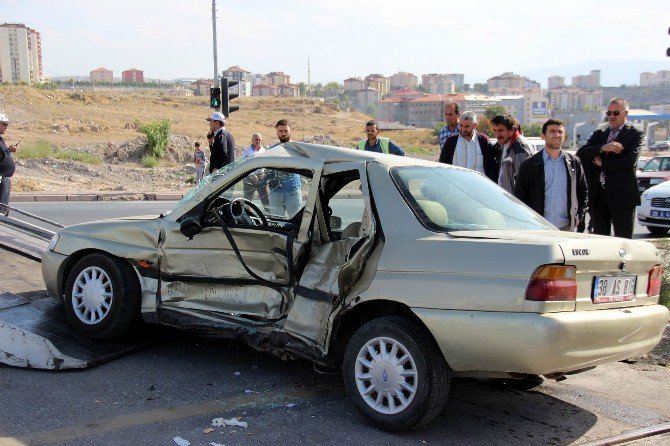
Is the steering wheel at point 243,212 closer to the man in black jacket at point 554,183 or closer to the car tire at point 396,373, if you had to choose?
the car tire at point 396,373

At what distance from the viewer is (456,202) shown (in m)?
4.97

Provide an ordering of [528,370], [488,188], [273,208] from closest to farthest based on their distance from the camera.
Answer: [528,370] < [488,188] < [273,208]

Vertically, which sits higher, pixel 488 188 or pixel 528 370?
pixel 488 188

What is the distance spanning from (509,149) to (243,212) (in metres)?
3.29

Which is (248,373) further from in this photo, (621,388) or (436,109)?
(436,109)

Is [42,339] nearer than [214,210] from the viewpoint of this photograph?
Yes

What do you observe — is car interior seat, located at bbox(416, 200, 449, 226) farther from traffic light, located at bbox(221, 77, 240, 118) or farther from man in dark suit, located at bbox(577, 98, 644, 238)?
traffic light, located at bbox(221, 77, 240, 118)

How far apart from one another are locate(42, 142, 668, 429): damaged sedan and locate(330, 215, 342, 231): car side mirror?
1cm

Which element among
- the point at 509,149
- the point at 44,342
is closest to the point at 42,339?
the point at 44,342

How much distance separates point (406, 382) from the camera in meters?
4.42

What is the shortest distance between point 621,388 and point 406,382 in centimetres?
200

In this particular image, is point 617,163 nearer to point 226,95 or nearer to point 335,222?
point 335,222

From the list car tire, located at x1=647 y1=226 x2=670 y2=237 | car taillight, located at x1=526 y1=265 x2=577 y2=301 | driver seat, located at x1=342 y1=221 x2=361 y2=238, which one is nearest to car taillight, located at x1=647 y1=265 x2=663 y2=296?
car taillight, located at x1=526 y1=265 x2=577 y2=301

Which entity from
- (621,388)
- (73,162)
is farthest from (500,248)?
(73,162)
